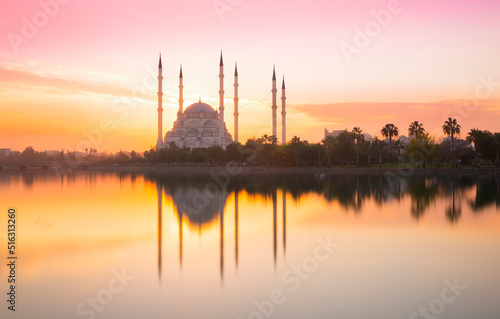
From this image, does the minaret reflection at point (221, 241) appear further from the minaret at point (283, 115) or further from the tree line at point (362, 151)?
the minaret at point (283, 115)

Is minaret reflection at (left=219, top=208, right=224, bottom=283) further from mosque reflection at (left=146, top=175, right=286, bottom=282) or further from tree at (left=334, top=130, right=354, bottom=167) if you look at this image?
tree at (left=334, top=130, right=354, bottom=167)

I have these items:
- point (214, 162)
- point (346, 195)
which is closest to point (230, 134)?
point (214, 162)

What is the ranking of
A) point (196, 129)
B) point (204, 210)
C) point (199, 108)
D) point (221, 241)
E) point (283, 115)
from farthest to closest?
point (199, 108), point (196, 129), point (283, 115), point (204, 210), point (221, 241)

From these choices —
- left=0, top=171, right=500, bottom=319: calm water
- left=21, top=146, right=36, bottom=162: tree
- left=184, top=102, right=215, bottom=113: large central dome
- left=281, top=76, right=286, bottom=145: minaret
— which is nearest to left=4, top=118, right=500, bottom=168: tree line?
left=281, top=76, right=286, bottom=145: minaret

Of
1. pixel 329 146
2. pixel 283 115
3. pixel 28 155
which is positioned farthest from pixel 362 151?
pixel 28 155

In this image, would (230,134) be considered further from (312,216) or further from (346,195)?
(312,216)

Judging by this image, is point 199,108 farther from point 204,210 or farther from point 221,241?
point 221,241
